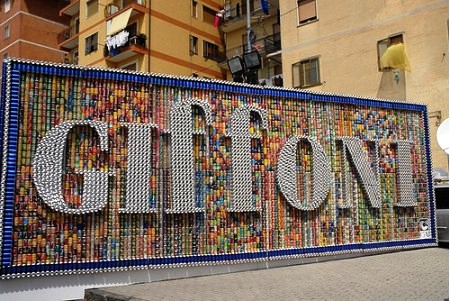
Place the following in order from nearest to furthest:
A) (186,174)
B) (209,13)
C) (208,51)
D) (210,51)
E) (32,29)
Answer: (186,174) → (208,51) → (210,51) → (209,13) → (32,29)

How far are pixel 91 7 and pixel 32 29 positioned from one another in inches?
260

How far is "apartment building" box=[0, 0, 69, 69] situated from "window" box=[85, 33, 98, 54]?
19.3 feet

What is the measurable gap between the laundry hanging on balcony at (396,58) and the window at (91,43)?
791 inches

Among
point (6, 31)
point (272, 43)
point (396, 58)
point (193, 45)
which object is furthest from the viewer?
point (6, 31)

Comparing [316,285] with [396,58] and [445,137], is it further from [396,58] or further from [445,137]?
[396,58]

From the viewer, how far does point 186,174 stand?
9039 millimetres

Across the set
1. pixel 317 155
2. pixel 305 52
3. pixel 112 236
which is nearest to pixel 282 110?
pixel 317 155

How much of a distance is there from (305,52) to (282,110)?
1280 cm

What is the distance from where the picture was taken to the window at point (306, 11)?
2228 cm

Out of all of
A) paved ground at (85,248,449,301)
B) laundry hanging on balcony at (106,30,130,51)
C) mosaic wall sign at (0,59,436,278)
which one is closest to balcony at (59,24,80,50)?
laundry hanging on balcony at (106,30,130,51)

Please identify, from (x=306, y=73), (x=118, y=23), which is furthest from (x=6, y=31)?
(x=306, y=73)

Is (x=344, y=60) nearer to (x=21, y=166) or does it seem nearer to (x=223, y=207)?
(x=223, y=207)

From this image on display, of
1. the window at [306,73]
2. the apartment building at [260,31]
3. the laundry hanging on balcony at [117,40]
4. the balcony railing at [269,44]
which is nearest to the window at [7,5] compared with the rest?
the laundry hanging on balcony at [117,40]

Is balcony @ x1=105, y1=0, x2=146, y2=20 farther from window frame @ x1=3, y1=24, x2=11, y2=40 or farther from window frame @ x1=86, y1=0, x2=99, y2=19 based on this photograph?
window frame @ x1=3, y1=24, x2=11, y2=40
